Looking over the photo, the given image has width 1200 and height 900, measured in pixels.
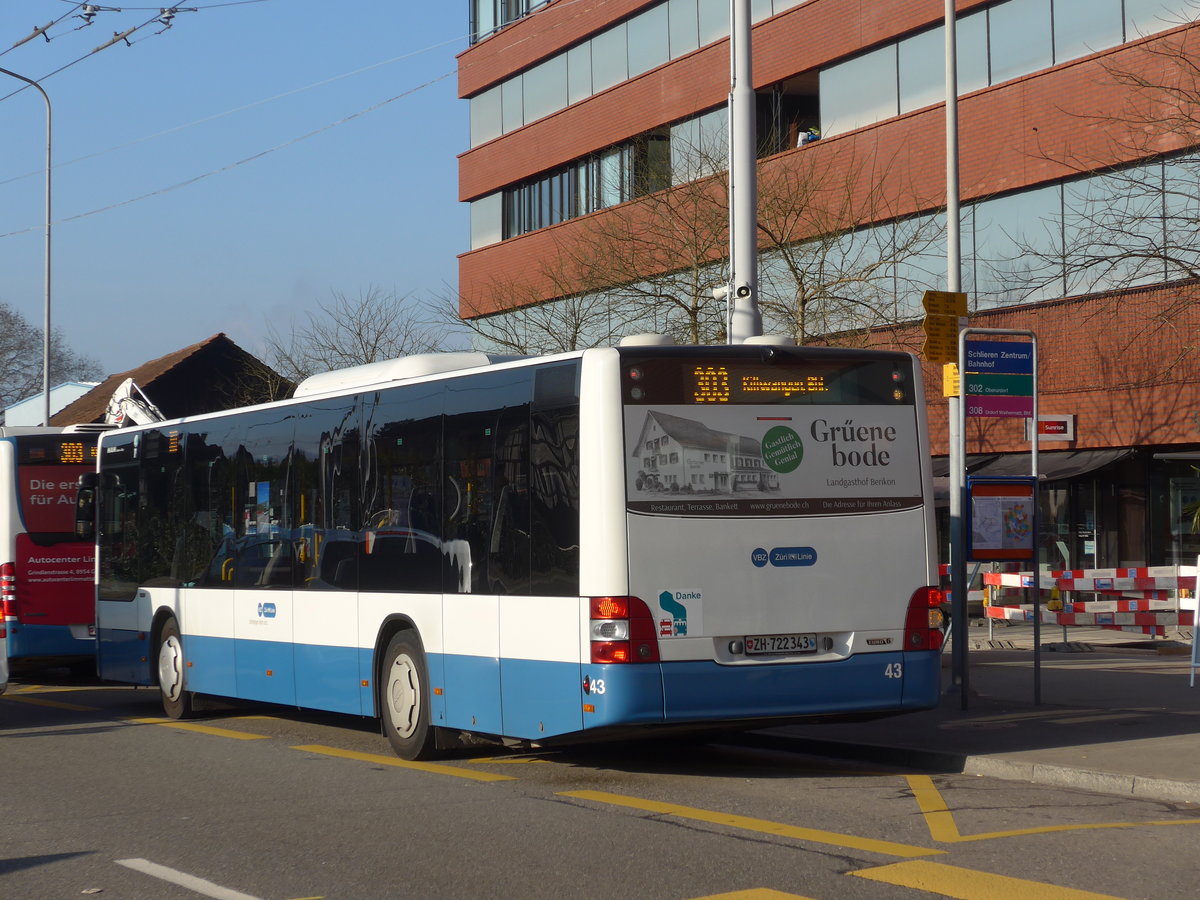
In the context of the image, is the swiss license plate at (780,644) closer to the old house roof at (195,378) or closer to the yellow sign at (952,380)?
the yellow sign at (952,380)

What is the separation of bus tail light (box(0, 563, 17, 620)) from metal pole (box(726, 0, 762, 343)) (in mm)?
9364

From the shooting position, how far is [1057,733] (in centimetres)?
1177

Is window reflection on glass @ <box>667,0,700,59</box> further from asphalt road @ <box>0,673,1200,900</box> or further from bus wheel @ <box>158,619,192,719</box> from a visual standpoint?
asphalt road @ <box>0,673,1200,900</box>

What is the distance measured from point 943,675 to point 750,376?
7.51 meters

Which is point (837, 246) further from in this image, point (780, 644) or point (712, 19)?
point (780, 644)

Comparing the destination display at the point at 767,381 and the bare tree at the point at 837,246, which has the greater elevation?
the bare tree at the point at 837,246

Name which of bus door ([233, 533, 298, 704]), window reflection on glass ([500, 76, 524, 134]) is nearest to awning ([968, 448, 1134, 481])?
bus door ([233, 533, 298, 704])

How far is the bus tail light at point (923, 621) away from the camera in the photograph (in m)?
10.6

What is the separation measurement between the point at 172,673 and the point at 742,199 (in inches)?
282

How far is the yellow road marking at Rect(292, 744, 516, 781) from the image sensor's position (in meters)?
10.6

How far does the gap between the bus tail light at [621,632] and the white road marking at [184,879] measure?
3081mm

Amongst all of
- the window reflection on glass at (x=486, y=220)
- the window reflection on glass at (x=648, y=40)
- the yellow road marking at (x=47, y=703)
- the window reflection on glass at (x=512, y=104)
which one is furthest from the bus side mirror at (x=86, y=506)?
the window reflection on glass at (x=512, y=104)

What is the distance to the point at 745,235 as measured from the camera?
14.6 m

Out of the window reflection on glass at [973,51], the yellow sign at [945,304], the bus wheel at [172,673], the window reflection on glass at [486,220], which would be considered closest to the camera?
the yellow sign at [945,304]
